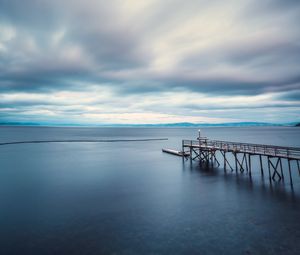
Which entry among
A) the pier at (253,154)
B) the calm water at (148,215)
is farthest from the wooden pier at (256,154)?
the calm water at (148,215)

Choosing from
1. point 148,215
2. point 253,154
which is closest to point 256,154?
point 253,154

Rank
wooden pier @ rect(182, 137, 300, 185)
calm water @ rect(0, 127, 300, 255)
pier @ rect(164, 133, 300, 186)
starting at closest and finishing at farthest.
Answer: calm water @ rect(0, 127, 300, 255)
wooden pier @ rect(182, 137, 300, 185)
pier @ rect(164, 133, 300, 186)

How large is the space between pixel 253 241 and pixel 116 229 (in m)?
8.16

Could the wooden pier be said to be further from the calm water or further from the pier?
the calm water

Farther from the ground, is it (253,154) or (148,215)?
(253,154)

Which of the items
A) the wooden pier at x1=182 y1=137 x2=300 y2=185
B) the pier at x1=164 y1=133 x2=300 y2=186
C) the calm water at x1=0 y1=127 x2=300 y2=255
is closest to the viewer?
the calm water at x1=0 y1=127 x2=300 y2=255

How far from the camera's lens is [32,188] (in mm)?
22734

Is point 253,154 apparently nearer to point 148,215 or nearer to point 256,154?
point 256,154

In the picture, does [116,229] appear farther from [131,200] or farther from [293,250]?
[293,250]

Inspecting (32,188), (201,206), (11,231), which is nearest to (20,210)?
(11,231)

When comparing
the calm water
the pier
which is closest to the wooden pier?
the pier

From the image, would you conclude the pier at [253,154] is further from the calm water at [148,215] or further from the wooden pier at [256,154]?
the calm water at [148,215]

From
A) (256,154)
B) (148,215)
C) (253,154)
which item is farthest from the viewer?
(253,154)

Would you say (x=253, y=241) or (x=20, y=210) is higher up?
(x=20, y=210)
